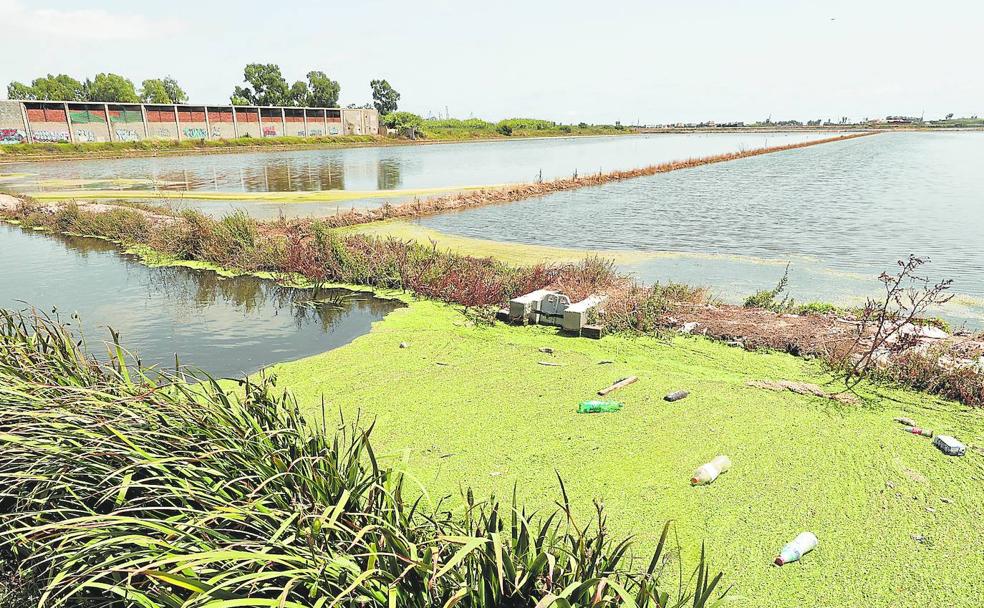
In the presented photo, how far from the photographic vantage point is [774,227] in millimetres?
16188

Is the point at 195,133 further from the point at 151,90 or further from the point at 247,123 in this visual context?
the point at 151,90

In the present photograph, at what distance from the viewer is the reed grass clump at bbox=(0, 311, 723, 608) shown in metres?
1.93

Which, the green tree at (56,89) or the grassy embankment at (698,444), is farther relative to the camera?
the green tree at (56,89)

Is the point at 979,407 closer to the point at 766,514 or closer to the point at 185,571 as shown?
the point at 766,514

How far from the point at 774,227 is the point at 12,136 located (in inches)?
2092

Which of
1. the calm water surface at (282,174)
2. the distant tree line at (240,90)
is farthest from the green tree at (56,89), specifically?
the calm water surface at (282,174)

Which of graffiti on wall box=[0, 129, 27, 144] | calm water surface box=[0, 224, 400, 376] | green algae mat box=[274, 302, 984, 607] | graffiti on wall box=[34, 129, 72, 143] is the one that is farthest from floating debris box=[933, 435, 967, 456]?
graffiti on wall box=[34, 129, 72, 143]

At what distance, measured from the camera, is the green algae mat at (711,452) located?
2986mm

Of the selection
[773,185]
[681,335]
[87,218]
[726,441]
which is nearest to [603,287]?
[681,335]

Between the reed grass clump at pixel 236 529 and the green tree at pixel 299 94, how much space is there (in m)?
91.2

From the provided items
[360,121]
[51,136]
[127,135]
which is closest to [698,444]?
[51,136]

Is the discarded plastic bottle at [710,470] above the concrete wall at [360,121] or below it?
below

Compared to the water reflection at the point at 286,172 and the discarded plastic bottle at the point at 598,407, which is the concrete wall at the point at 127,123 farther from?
the discarded plastic bottle at the point at 598,407

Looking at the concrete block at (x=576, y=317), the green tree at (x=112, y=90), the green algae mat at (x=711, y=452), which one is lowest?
the green algae mat at (x=711, y=452)
